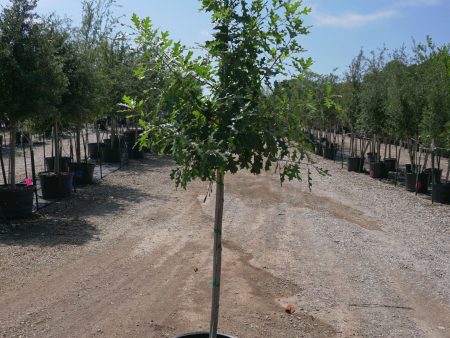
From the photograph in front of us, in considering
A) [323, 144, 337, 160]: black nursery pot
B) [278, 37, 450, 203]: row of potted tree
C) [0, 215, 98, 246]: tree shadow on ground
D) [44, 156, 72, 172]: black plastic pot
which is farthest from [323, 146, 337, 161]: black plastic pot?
[0, 215, 98, 246]: tree shadow on ground

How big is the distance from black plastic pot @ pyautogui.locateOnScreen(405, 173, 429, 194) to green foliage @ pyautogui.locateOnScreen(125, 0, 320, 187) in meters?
14.0

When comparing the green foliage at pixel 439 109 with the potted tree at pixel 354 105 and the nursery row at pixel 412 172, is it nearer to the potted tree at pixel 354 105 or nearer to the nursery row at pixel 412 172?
the nursery row at pixel 412 172

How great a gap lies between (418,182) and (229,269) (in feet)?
36.1

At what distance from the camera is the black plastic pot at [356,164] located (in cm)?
2141

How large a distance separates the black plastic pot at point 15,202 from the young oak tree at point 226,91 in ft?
23.1

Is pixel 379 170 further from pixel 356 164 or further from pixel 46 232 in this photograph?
pixel 46 232

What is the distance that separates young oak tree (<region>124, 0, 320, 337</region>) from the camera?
322cm

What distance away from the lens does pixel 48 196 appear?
12.1 m

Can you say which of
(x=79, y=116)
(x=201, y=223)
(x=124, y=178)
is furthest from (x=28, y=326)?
(x=124, y=178)

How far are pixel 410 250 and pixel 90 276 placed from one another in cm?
561

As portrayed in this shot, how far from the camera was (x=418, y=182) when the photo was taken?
1620 centimetres

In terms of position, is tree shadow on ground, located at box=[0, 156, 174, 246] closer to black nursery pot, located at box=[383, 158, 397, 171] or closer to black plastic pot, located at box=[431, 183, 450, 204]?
black plastic pot, located at box=[431, 183, 450, 204]

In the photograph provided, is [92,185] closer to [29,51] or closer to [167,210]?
[167,210]

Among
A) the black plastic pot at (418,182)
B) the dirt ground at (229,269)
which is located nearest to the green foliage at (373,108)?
the black plastic pot at (418,182)
